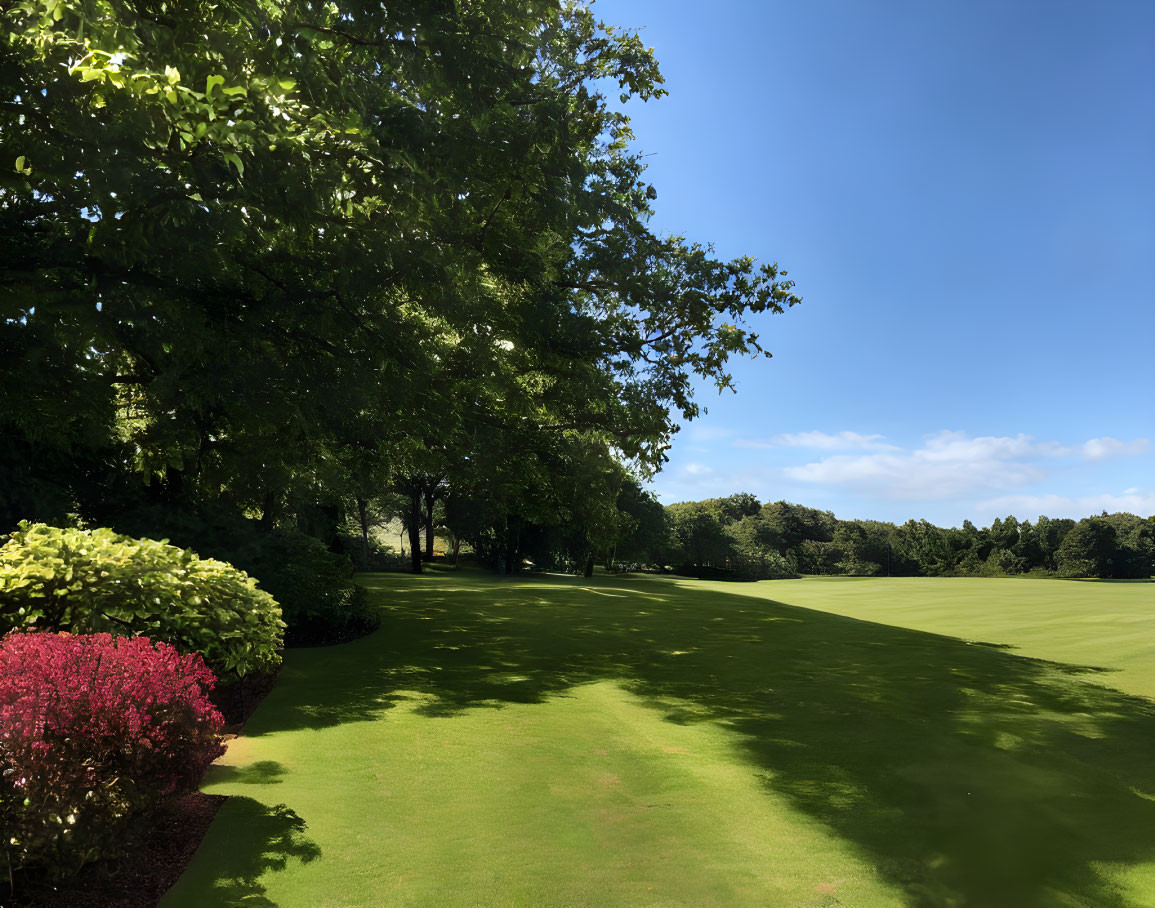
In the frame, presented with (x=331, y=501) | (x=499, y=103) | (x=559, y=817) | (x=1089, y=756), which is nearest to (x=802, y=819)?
(x=559, y=817)

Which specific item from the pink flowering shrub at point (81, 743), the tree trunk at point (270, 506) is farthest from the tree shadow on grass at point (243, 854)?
the tree trunk at point (270, 506)

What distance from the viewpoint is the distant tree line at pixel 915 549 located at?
6341 cm

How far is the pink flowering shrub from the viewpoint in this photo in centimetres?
405

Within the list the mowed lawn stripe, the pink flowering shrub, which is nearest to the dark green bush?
the pink flowering shrub

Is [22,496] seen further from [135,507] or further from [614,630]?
[614,630]

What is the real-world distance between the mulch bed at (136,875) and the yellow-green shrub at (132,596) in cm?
186

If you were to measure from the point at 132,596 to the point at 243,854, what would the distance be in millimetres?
3280

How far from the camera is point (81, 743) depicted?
426 centimetres

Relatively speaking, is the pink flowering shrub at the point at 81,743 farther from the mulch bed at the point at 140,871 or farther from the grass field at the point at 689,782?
the grass field at the point at 689,782

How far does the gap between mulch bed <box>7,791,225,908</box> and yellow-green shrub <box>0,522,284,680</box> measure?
1.86 meters

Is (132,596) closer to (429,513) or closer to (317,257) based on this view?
(317,257)

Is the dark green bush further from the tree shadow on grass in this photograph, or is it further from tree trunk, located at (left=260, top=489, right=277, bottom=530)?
the tree shadow on grass

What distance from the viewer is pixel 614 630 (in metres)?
17.5

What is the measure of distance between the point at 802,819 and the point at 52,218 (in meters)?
14.9
